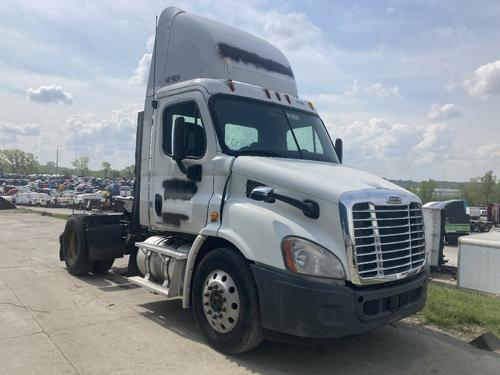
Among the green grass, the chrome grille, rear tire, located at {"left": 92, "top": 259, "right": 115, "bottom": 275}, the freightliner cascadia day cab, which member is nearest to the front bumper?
the freightliner cascadia day cab

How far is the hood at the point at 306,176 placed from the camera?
440cm

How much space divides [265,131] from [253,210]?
1.40 meters

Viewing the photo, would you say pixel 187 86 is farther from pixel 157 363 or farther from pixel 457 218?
pixel 457 218

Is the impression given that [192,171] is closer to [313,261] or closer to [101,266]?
[313,261]

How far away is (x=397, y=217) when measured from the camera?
464 centimetres

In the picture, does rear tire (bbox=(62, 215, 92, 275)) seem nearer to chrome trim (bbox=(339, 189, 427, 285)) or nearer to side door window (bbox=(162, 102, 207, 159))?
side door window (bbox=(162, 102, 207, 159))

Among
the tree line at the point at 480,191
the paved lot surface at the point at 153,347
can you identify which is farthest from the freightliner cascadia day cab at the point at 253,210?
the tree line at the point at 480,191

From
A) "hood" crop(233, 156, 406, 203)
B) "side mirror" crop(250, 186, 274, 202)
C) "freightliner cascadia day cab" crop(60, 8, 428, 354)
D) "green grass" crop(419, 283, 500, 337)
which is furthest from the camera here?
"green grass" crop(419, 283, 500, 337)

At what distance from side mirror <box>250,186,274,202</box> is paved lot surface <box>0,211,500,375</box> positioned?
1.63 m

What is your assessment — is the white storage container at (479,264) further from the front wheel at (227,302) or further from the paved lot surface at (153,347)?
the front wheel at (227,302)

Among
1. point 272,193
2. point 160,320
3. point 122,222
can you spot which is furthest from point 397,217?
point 122,222

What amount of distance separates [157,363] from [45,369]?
3.34ft

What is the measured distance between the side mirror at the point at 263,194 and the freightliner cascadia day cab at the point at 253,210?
0.05 ft

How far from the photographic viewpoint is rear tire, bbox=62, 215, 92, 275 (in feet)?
26.3
